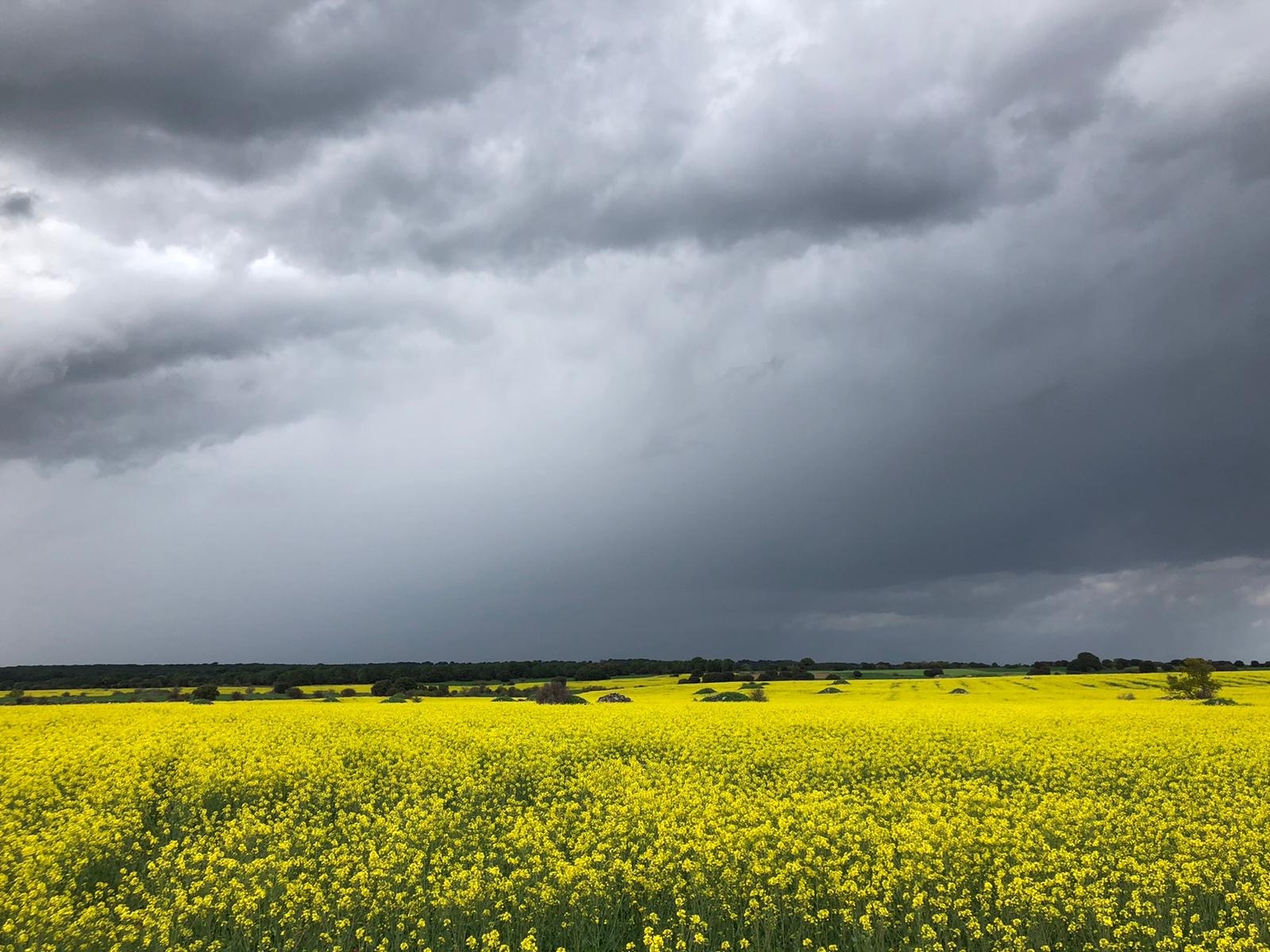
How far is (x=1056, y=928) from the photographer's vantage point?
944cm

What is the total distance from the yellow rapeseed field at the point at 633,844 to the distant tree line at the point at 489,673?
6565 cm

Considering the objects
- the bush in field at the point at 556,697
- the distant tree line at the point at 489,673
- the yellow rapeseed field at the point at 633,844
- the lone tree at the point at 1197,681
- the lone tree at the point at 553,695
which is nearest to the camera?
the yellow rapeseed field at the point at 633,844

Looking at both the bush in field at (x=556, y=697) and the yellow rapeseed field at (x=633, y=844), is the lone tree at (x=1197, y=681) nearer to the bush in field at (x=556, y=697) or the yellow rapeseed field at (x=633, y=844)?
the yellow rapeseed field at (x=633, y=844)

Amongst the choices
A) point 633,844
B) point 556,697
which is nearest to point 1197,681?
point 556,697

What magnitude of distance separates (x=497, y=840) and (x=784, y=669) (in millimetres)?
95067

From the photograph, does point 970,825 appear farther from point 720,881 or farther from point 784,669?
point 784,669

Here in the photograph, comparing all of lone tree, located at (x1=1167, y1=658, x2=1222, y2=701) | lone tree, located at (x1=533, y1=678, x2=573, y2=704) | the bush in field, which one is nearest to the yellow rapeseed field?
the bush in field

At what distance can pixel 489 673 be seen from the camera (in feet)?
354

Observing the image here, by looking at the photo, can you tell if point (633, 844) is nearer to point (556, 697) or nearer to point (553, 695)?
point (556, 697)

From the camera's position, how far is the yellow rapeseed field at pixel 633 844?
9180 mm

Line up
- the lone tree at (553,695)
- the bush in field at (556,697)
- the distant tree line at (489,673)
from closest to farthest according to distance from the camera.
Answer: the bush in field at (556,697) → the lone tree at (553,695) → the distant tree line at (489,673)

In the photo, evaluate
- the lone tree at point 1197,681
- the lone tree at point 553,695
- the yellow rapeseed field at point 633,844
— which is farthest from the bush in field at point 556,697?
the lone tree at point 1197,681

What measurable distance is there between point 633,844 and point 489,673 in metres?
102

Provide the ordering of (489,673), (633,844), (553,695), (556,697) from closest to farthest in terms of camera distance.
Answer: (633,844), (556,697), (553,695), (489,673)
